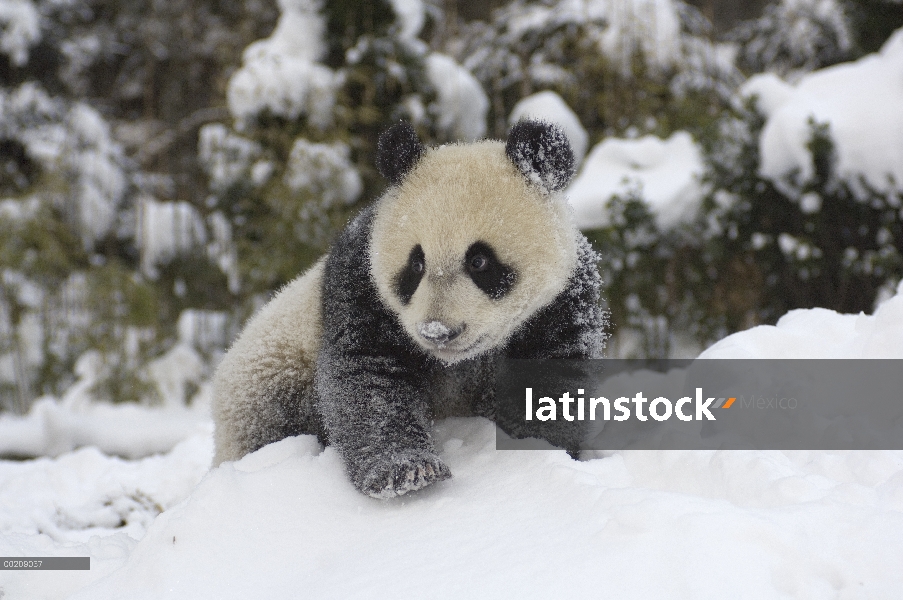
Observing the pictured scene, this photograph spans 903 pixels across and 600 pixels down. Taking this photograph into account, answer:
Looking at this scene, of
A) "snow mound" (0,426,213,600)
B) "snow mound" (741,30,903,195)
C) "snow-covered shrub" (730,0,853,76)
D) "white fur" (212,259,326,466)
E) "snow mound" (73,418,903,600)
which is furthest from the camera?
"snow-covered shrub" (730,0,853,76)

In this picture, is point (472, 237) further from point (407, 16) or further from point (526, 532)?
point (407, 16)

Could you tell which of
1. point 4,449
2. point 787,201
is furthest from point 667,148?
point 4,449

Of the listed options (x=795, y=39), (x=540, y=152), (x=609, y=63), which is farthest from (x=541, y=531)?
(x=795, y=39)

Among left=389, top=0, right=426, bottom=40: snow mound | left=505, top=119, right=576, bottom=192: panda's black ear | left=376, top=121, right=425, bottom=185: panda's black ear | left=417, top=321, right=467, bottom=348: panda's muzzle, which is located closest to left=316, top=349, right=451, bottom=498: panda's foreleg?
left=417, top=321, right=467, bottom=348: panda's muzzle

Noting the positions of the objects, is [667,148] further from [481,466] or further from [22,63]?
[22,63]

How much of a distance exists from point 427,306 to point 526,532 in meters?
0.62

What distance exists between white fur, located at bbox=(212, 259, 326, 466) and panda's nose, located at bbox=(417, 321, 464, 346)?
0.63 metres

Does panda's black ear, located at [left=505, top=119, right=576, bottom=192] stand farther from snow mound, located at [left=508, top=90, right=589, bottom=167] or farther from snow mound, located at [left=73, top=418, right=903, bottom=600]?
snow mound, located at [left=508, top=90, right=589, bottom=167]

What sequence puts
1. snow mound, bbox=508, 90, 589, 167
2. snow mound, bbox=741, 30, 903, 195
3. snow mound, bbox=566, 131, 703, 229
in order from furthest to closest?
snow mound, bbox=508, 90, 589, 167 → snow mound, bbox=566, 131, 703, 229 → snow mound, bbox=741, 30, 903, 195

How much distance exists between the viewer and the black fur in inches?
73.7

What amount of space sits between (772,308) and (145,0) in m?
9.12

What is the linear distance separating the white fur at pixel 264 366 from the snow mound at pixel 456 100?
4.43 metres

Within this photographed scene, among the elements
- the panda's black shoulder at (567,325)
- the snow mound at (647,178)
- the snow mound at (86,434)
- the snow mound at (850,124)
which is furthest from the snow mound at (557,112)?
the panda's black shoulder at (567,325)

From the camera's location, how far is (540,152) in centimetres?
200
